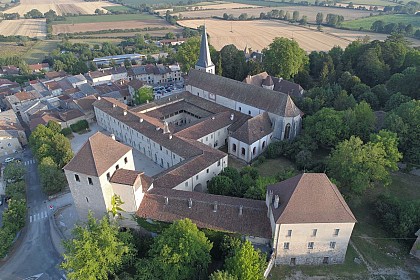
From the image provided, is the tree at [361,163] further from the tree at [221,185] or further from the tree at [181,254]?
the tree at [181,254]

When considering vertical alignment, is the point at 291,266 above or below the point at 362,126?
below

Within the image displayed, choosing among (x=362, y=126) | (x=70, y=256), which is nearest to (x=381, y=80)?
(x=362, y=126)

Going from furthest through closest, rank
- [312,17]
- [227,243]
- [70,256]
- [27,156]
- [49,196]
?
[312,17], [27,156], [49,196], [227,243], [70,256]

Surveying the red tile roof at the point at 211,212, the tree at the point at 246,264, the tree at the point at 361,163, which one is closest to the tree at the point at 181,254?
the tree at the point at 246,264

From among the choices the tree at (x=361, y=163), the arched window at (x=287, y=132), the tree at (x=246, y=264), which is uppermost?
the tree at (x=361, y=163)

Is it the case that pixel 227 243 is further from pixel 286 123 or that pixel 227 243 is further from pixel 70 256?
pixel 286 123

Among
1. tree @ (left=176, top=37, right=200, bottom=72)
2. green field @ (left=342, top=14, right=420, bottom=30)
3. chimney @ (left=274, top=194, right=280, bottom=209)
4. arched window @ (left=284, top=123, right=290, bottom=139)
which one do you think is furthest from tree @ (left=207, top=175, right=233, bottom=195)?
green field @ (left=342, top=14, right=420, bottom=30)
